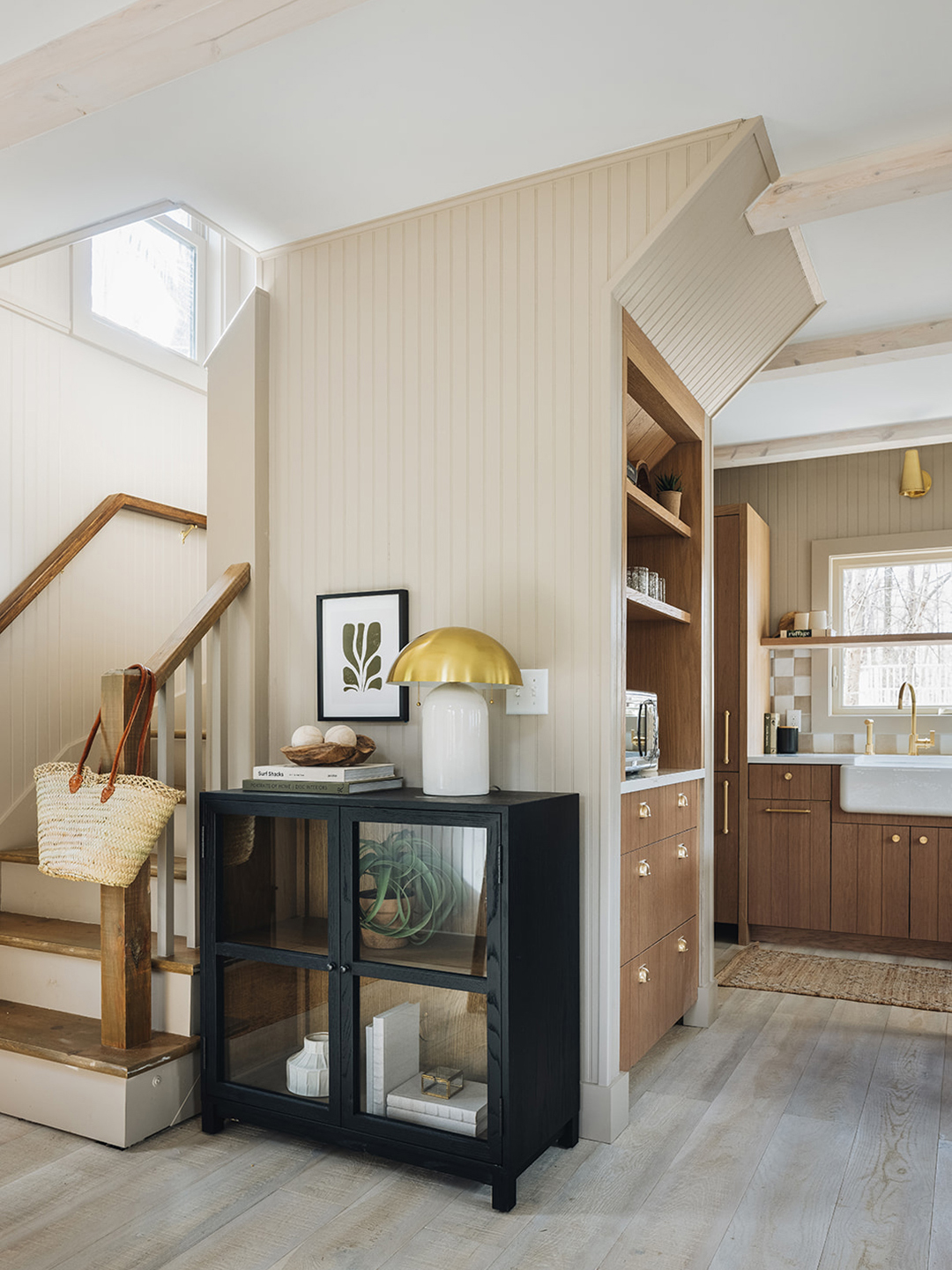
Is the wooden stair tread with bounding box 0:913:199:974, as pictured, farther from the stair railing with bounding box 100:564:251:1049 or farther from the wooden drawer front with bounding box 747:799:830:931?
the wooden drawer front with bounding box 747:799:830:931

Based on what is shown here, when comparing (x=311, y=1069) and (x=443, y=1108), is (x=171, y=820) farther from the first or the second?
(x=443, y=1108)

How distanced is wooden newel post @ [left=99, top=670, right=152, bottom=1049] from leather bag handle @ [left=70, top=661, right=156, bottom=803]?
12 mm

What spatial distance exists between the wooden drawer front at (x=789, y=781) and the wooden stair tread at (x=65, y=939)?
9.62 feet

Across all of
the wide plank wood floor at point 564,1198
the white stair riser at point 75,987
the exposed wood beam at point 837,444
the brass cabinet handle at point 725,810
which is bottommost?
the wide plank wood floor at point 564,1198

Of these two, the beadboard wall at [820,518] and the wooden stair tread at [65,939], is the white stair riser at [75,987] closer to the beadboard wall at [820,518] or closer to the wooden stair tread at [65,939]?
the wooden stair tread at [65,939]

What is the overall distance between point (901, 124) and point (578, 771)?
1.88 metres

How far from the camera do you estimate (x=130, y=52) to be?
2.05m

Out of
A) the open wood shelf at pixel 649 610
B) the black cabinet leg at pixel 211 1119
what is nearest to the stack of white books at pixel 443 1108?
the black cabinet leg at pixel 211 1119

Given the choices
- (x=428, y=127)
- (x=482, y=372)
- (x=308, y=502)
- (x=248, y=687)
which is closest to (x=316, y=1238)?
(x=248, y=687)

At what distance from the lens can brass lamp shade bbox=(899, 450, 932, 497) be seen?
496 cm

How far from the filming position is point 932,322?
3.75 meters

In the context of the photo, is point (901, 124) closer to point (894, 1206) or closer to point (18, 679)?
point (894, 1206)

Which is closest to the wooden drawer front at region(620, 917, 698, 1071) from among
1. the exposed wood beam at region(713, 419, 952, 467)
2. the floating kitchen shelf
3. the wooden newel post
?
the wooden newel post

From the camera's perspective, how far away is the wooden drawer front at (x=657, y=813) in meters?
2.72
